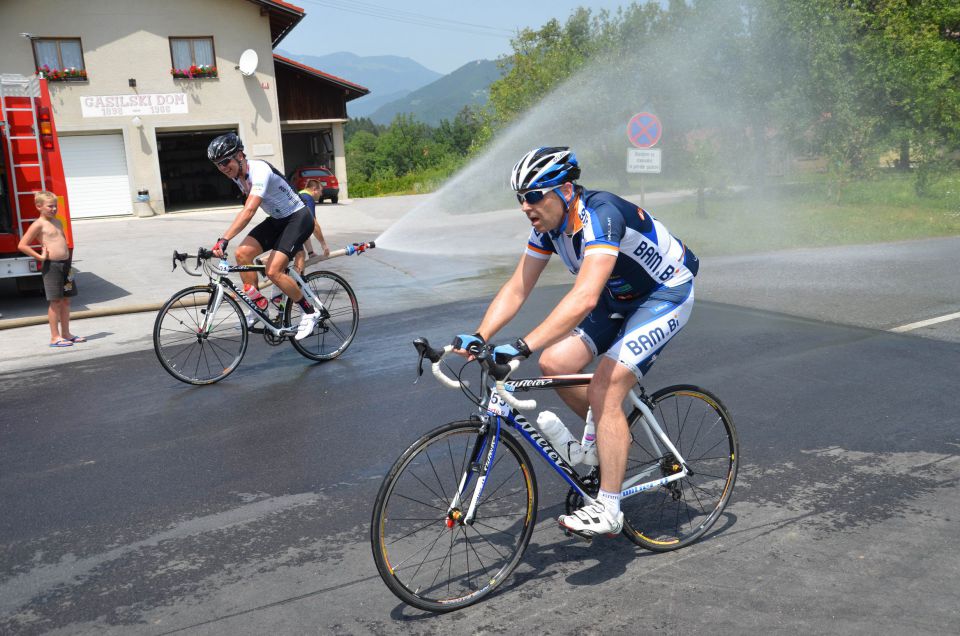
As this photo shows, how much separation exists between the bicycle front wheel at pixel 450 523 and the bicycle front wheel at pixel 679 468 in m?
A: 0.60

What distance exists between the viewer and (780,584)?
3.72m

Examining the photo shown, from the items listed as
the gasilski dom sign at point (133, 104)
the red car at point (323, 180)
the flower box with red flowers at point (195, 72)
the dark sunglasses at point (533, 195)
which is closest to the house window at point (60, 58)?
the gasilski dom sign at point (133, 104)

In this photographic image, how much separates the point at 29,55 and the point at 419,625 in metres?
31.6

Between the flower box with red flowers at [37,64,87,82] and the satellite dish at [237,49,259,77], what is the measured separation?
550 centimetres

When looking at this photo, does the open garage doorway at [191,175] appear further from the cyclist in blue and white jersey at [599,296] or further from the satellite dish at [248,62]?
the cyclist in blue and white jersey at [599,296]

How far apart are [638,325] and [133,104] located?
31.1m

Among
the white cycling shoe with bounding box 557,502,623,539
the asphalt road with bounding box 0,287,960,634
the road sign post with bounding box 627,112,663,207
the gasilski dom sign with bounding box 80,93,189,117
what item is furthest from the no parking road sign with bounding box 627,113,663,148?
the gasilski dom sign with bounding box 80,93,189,117

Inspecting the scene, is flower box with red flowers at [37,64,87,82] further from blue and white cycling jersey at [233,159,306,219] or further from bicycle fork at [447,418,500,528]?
bicycle fork at [447,418,500,528]

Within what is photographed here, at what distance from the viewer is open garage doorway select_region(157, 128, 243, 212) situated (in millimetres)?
40562

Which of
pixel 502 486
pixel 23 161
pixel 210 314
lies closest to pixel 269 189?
pixel 210 314

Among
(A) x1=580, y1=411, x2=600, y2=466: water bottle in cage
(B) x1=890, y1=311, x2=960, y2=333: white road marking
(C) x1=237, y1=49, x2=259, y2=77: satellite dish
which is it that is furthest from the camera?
(C) x1=237, y1=49, x2=259, y2=77: satellite dish

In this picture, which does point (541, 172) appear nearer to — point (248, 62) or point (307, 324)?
point (307, 324)

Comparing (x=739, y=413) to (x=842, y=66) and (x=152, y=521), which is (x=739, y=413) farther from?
(x=842, y=66)

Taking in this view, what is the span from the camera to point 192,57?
31.6 m
